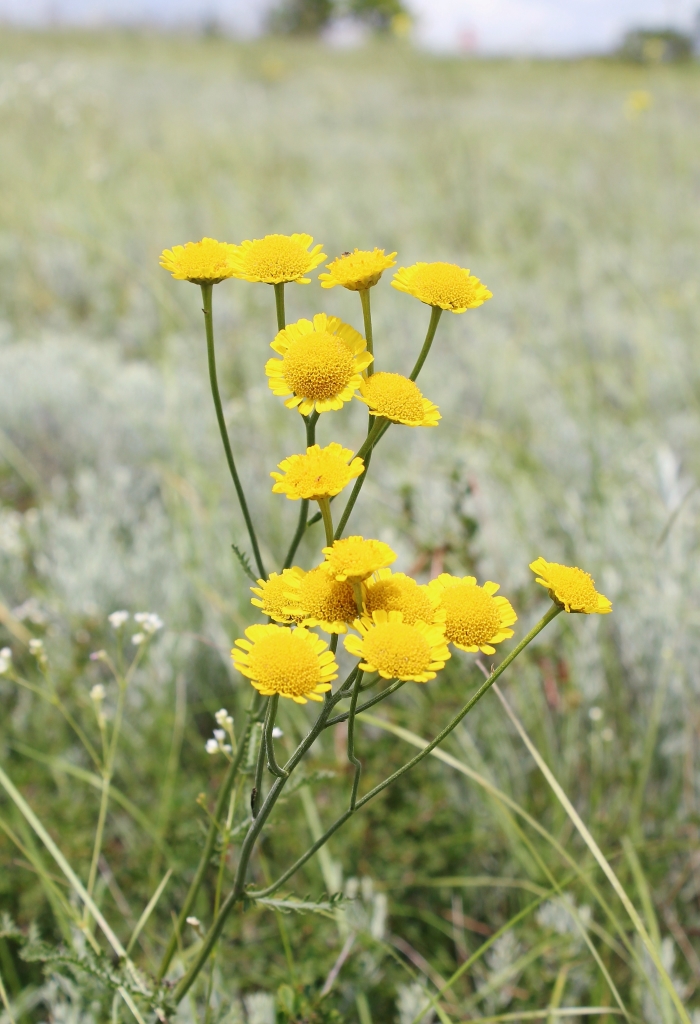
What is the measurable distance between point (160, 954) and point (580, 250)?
498cm

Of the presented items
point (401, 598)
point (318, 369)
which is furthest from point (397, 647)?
point (318, 369)

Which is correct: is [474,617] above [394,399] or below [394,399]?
below

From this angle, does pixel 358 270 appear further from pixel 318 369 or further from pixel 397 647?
pixel 397 647

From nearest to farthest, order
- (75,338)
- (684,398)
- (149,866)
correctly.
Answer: (149,866) → (684,398) → (75,338)

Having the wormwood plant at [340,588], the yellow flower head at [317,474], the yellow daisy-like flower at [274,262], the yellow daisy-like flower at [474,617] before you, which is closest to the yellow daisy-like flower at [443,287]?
the wormwood plant at [340,588]

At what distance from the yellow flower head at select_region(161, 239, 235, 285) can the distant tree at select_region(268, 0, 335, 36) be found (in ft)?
111

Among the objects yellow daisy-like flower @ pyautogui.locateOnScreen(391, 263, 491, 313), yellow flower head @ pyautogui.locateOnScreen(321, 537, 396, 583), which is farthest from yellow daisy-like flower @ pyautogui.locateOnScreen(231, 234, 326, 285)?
yellow flower head @ pyautogui.locateOnScreen(321, 537, 396, 583)

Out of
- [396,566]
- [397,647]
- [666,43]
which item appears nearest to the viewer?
[397,647]

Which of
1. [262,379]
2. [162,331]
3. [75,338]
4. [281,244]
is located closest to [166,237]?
[162,331]

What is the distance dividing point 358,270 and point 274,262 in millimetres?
97

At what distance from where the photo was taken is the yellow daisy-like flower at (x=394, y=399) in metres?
0.80

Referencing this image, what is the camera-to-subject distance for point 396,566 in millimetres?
2309

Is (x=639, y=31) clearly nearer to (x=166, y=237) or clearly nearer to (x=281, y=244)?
(x=166, y=237)

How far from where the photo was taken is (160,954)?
56.3 inches
